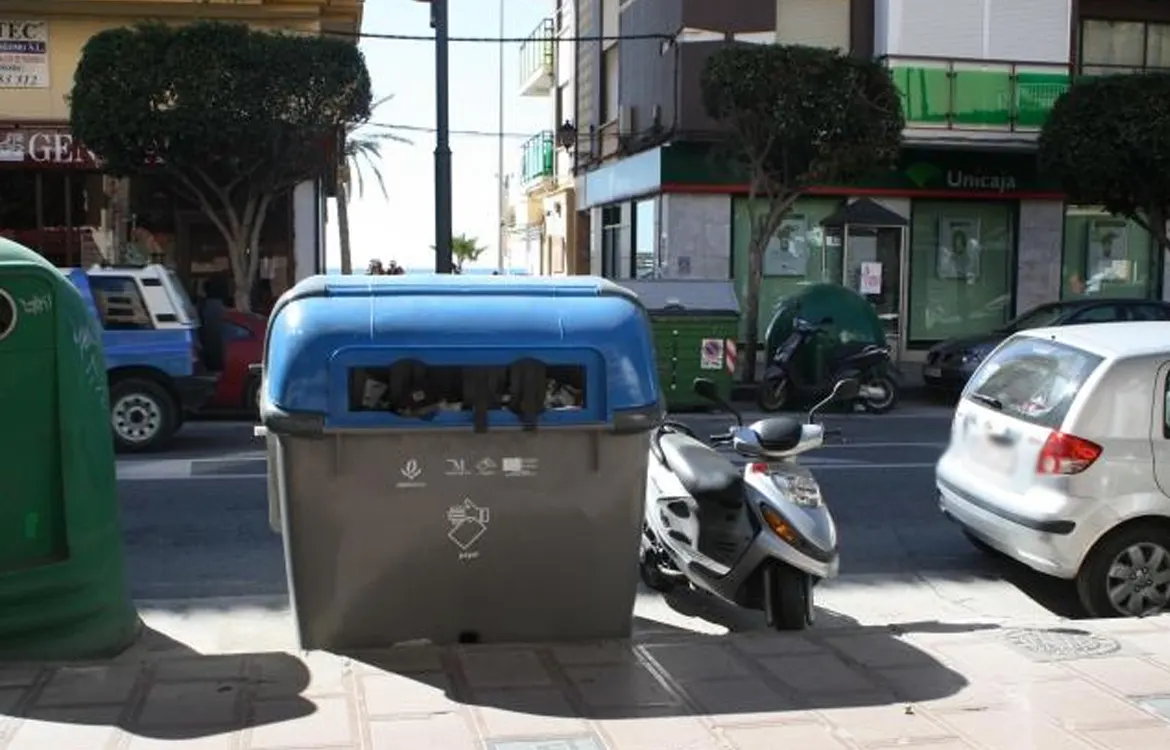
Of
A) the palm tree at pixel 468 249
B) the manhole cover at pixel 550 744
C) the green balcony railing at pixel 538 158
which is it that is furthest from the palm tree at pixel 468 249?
the manhole cover at pixel 550 744

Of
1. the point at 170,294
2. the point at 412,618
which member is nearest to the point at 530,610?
the point at 412,618

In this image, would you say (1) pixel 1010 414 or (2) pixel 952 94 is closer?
(1) pixel 1010 414

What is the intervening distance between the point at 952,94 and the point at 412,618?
1798cm

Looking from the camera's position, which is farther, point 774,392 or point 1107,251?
point 1107,251

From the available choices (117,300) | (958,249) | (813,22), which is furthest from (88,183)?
(958,249)

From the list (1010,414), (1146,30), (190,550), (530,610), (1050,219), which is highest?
(1146,30)

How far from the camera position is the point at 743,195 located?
20719 mm

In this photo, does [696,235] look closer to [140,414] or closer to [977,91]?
[977,91]

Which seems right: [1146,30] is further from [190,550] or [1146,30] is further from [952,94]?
[190,550]

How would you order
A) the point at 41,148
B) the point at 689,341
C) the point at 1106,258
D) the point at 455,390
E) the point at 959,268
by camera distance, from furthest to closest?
1. the point at 1106,258
2. the point at 959,268
3. the point at 41,148
4. the point at 689,341
5. the point at 455,390

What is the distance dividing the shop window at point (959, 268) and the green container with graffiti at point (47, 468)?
18383 mm

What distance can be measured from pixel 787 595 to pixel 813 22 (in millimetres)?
17105

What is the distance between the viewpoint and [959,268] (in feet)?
71.9

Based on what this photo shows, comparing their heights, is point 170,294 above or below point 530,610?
above
